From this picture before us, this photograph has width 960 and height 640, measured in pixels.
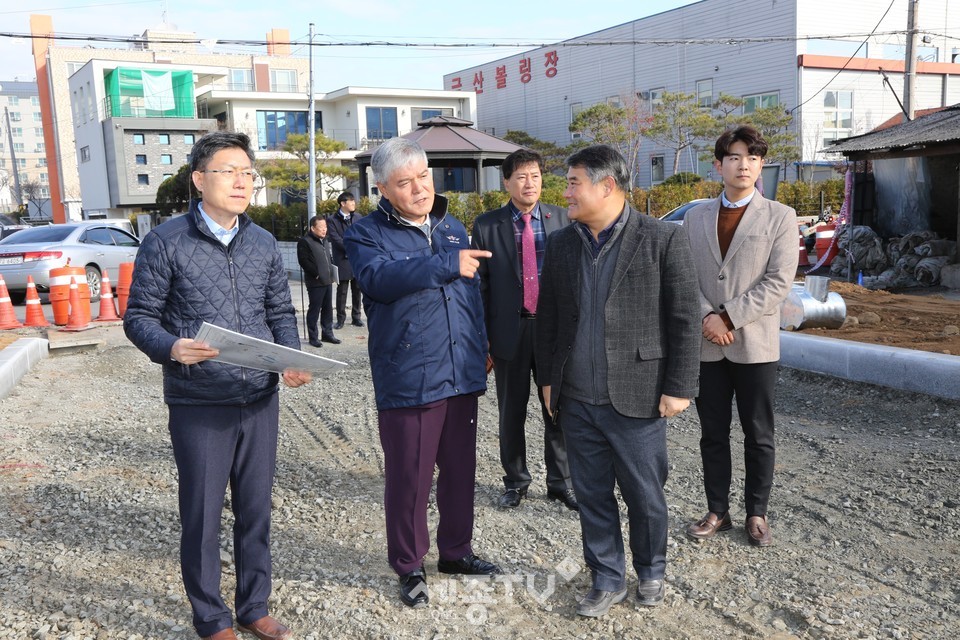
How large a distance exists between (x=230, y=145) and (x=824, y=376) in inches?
232

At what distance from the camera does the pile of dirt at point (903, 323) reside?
787 centimetres

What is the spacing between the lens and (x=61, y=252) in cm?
1407

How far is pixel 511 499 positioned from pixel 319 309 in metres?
6.24

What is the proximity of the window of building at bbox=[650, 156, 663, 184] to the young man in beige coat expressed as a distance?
33616mm

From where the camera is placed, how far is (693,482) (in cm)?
470

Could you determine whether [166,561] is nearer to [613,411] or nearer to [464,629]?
[464,629]

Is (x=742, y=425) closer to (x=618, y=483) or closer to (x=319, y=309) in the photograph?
(x=618, y=483)

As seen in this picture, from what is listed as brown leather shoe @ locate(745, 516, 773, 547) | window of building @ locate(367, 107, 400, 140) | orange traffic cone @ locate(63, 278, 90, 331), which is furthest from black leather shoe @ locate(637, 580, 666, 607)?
window of building @ locate(367, 107, 400, 140)

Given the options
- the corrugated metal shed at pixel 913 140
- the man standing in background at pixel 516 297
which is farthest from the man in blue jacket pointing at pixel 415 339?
the corrugated metal shed at pixel 913 140

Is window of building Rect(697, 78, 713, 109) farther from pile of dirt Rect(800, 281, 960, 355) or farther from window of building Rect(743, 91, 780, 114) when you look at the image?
pile of dirt Rect(800, 281, 960, 355)

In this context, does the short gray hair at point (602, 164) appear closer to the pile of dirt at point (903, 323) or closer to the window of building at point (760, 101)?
the pile of dirt at point (903, 323)

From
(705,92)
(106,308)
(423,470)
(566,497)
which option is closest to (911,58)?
(705,92)

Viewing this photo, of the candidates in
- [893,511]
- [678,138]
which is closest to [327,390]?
[893,511]

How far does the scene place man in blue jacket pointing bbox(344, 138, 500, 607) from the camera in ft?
10.3
